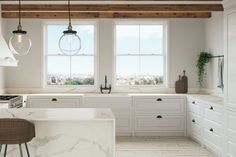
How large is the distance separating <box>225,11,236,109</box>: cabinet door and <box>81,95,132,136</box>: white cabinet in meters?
2.40

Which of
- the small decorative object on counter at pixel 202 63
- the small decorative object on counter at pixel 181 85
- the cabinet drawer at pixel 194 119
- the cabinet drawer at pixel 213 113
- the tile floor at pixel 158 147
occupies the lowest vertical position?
the tile floor at pixel 158 147

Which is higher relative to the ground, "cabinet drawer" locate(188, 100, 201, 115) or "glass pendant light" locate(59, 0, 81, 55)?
"glass pendant light" locate(59, 0, 81, 55)

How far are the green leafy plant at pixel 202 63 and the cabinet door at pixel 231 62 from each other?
226cm

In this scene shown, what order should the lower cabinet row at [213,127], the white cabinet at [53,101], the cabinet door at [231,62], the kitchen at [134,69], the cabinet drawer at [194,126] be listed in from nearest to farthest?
the cabinet door at [231,62] → the lower cabinet row at [213,127] → the kitchen at [134,69] → the cabinet drawer at [194,126] → the white cabinet at [53,101]

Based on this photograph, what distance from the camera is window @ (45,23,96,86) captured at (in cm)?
662

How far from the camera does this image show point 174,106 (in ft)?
19.5

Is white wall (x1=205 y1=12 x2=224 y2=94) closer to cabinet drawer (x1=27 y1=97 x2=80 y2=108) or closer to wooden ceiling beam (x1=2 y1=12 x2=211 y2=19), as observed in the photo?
wooden ceiling beam (x1=2 y1=12 x2=211 y2=19)

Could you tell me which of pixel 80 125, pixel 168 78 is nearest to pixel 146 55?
pixel 168 78

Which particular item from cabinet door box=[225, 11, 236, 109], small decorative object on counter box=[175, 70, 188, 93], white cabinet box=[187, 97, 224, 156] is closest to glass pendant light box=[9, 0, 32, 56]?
cabinet door box=[225, 11, 236, 109]

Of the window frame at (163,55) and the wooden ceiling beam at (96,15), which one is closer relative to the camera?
the wooden ceiling beam at (96,15)

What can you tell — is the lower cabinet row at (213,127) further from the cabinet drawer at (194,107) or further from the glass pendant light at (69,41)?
the glass pendant light at (69,41)

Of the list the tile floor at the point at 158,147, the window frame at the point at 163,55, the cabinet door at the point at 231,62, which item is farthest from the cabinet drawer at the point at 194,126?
the cabinet door at the point at 231,62

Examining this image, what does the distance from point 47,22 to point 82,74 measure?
56.2 inches

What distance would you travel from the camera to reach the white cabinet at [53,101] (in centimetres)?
590
